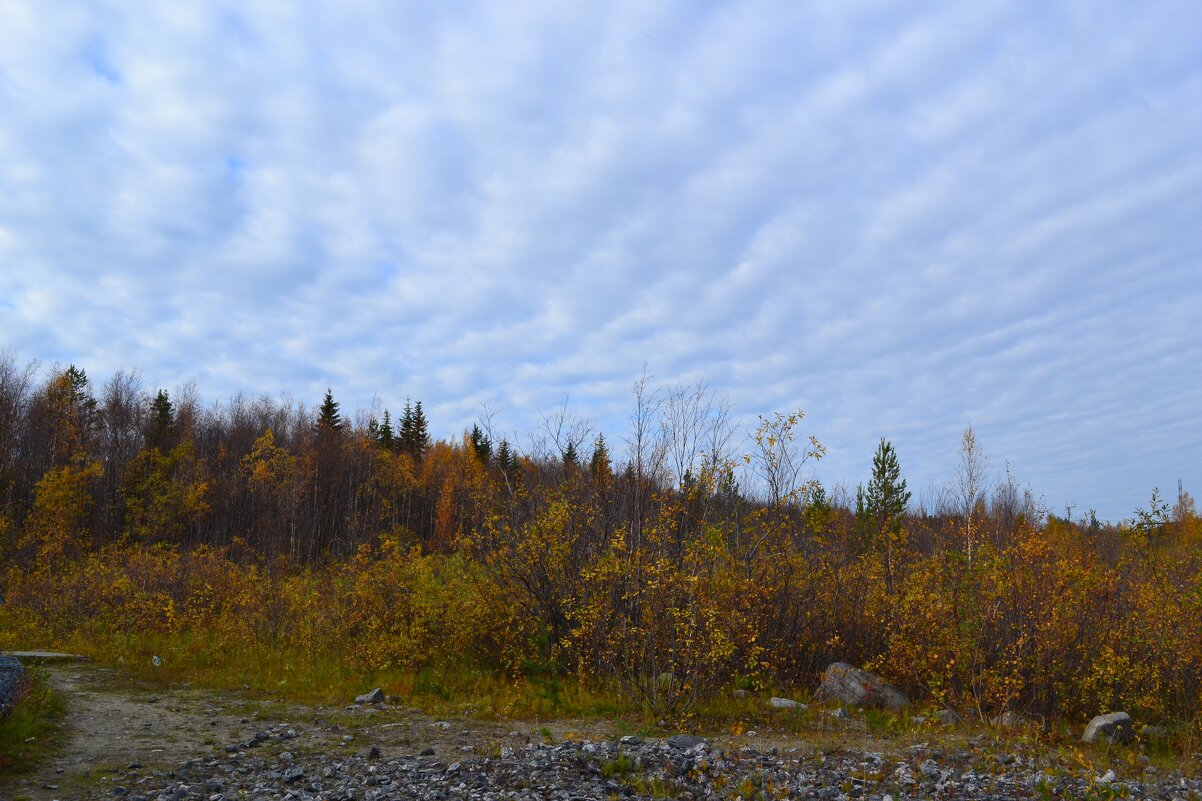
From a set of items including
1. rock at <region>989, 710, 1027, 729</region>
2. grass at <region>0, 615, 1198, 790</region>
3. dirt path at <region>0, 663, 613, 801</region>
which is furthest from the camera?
rock at <region>989, 710, 1027, 729</region>

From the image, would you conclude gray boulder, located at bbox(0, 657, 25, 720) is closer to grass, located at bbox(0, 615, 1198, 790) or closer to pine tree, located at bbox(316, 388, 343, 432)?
grass, located at bbox(0, 615, 1198, 790)

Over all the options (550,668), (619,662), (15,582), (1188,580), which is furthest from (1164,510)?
(15,582)

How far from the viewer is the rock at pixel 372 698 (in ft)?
37.1

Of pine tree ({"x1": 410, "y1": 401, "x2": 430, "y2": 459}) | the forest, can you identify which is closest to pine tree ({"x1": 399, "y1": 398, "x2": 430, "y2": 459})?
pine tree ({"x1": 410, "y1": 401, "x2": 430, "y2": 459})

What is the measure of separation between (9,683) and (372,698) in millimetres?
4728

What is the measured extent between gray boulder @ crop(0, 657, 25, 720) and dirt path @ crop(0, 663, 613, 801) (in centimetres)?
73

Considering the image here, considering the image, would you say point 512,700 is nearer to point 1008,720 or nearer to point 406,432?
point 1008,720

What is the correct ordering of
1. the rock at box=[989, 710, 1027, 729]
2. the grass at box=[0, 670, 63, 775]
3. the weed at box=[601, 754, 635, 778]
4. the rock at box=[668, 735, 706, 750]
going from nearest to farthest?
1. the weed at box=[601, 754, 635, 778]
2. the grass at box=[0, 670, 63, 775]
3. the rock at box=[668, 735, 706, 750]
4. the rock at box=[989, 710, 1027, 729]

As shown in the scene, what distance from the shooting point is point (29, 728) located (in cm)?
859

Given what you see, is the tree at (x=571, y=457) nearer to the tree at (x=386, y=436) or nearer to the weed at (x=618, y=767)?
the weed at (x=618, y=767)

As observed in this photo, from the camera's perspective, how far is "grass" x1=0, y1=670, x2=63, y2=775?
767 centimetres

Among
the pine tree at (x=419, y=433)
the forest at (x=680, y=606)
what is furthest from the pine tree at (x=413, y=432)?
the forest at (x=680, y=606)

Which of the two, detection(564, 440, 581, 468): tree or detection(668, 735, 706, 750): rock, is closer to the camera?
detection(668, 735, 706, 750): rock

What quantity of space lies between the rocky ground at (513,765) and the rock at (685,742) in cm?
2
